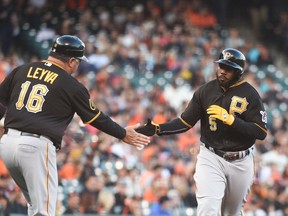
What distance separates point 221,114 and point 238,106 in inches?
12.8

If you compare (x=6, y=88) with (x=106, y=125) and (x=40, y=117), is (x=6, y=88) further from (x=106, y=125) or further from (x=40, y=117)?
(x=106, y=125)

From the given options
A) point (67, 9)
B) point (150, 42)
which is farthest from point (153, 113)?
point (67, 9)

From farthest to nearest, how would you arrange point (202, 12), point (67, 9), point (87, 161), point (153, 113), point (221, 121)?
1. point (202, 12)
2. point (67, 9)
3. point (153, 113)
4. point (87, 161)
5. point (221, 121)

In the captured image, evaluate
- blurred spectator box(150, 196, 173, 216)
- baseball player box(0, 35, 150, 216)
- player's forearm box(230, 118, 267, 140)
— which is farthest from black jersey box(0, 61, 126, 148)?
blurred spectator box(150, 196, 173, 216)

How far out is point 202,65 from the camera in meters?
17.6

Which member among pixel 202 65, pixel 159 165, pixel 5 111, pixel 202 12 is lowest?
pixel 159 165

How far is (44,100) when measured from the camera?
23.0ft

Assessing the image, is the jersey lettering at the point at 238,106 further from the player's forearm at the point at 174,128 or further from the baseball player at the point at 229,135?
the player's forearm at the point at 174,128

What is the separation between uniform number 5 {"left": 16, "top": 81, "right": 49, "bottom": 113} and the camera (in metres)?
6.98

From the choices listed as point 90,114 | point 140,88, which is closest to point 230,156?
point 90,114

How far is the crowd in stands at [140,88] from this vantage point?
40.2ft

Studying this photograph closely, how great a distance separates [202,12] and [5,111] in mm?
13711

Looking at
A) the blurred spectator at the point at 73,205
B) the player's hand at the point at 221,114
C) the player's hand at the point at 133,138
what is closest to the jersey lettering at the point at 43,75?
the player's hand at the point at 133,138

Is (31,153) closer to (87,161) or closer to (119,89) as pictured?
(87,161)
